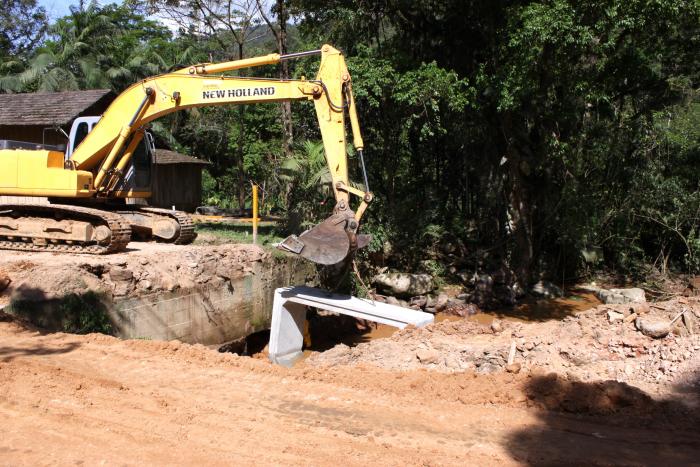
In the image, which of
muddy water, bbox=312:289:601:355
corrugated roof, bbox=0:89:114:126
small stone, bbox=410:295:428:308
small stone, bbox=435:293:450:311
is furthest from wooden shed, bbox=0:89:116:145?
small stone, bbox=435:293:450:311

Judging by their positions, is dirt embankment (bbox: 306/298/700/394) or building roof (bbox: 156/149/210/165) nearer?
dirt embankment (bbox: 306/298/700/394)

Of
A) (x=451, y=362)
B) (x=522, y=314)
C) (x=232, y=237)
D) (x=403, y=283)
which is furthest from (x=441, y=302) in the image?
(x=451, y=362)

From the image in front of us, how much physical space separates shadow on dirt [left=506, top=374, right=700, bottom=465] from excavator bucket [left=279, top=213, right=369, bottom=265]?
3493mm

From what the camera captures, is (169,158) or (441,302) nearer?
(441,302)

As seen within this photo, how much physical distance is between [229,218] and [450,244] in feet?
29.4

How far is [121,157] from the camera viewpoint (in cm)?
1238

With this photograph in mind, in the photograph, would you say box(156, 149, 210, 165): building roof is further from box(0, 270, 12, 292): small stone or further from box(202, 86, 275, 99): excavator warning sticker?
box(0, 270, 12, 292): small stone

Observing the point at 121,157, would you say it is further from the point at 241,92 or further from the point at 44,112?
the point at 44,112

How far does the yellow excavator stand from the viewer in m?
10.2

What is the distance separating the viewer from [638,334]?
7.44m

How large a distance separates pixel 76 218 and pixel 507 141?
10178mm

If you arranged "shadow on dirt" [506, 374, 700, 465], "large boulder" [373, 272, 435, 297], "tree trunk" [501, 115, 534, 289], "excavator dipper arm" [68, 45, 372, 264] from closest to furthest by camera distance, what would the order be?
"shadow on dirt" [506, 374, 700, 465]
"excavator dipper arm" [68, 45, 372, 264]
"large boulder" [373, 272, 435, 297]
"tree trunk" [501, 115, 534, 289]

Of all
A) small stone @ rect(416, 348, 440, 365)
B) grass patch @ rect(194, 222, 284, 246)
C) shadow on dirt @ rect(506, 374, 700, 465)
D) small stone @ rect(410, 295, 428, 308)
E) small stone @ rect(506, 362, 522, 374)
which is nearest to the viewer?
shadow on dirt @ rect(506, 374, 700, 465)

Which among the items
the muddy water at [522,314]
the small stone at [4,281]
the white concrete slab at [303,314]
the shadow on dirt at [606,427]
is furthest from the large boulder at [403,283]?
the shadow on dirt at [606,427]
